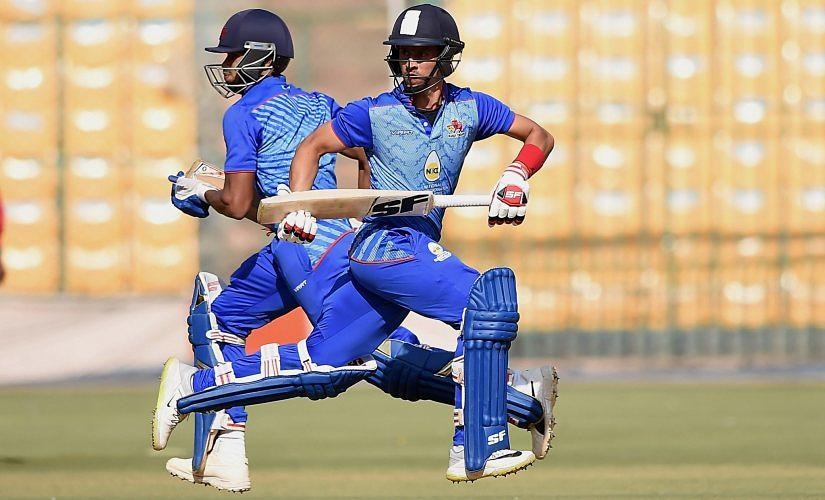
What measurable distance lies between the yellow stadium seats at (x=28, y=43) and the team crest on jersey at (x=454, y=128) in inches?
357

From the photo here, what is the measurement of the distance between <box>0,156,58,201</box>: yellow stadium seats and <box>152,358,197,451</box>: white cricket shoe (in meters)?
8.25

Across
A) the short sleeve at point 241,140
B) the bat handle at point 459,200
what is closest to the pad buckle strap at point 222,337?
the short sleeve at point 241,140

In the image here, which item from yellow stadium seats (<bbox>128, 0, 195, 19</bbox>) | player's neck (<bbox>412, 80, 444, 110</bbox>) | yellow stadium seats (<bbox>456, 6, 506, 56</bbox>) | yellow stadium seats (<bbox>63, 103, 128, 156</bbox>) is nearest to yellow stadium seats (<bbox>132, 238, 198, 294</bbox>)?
yellow stadium seats (<bbox>63, 103, 128, 156</bbox>)

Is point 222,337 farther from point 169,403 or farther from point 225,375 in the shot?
point 225,375

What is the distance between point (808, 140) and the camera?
45.6 feet

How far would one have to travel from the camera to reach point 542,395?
617cm

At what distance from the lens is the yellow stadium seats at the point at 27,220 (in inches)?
560

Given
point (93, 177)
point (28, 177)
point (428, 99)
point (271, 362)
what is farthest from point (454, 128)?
point (28, 177)

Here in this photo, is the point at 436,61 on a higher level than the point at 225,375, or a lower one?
higher

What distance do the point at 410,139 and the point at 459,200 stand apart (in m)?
0.27

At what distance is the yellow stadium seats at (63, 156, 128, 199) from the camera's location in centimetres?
1426

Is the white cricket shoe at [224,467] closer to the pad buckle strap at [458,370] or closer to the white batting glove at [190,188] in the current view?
the white batting glove at [190,188]

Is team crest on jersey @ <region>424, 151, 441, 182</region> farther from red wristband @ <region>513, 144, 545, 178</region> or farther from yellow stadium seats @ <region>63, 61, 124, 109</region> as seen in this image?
yellow stadium seats @ <region>63, 61, 124, 109</region>

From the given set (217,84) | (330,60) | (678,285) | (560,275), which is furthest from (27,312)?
(217,84)
